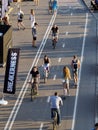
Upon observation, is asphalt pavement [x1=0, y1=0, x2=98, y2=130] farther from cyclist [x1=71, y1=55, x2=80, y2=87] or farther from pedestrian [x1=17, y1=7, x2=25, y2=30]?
cyclist [x1=71, y1=55, x2=80, y2=87]

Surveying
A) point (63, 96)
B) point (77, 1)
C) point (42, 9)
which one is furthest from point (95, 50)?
point (77, 1)

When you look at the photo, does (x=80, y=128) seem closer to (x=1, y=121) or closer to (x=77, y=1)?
(x=1, y=121)

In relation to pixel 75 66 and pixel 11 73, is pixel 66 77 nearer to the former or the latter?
pixel 75 66

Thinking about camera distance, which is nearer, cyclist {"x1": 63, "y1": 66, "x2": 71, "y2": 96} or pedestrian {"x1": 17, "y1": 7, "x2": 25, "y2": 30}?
cyclist {"x1": 63, "y1": 66, "x2": 71, "y2": 96}

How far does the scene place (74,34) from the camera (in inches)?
1571

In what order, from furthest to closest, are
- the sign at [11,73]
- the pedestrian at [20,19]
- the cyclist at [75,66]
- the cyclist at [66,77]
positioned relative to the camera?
the pedestrian at [20,19] → the cyclist at [75,66] → the cyclist at [66,77] → the sign at [11,73]

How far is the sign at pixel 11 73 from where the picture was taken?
980 inches

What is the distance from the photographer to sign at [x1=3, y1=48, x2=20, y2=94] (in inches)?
980

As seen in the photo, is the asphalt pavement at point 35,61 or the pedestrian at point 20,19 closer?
the asphalt pavement at point 35,61

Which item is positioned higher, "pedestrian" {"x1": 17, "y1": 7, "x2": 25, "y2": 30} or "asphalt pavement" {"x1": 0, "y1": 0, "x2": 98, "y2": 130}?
"pedestrian" {"x1": 17, "y1": 7, "x2": 25, "y2": 30}

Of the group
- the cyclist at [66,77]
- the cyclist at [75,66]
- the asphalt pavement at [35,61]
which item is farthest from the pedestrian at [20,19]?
the cyclist at [66,77]

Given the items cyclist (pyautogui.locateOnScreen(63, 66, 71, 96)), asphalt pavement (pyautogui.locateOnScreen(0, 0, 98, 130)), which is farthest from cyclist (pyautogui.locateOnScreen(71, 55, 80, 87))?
cyclist (pyautogui.locateOnScreen(63, 66, 71, 96))

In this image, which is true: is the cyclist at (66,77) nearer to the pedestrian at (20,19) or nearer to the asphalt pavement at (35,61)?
the asphalt pavement at (35,61)

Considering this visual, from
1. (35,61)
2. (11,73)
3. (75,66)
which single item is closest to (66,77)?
(75,66)
